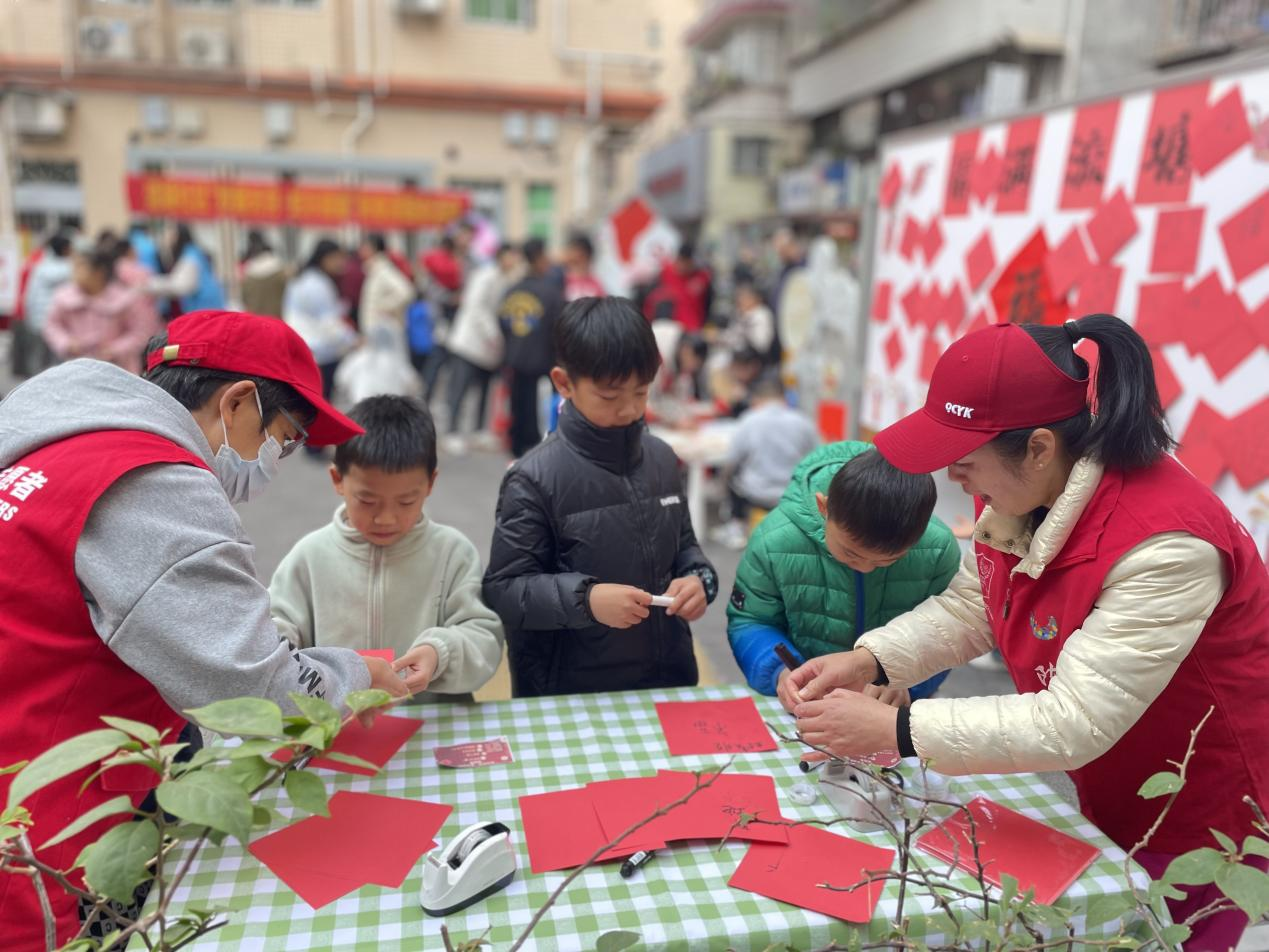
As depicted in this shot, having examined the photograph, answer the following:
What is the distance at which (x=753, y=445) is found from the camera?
486 cm

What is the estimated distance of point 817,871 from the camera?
124 centimetres

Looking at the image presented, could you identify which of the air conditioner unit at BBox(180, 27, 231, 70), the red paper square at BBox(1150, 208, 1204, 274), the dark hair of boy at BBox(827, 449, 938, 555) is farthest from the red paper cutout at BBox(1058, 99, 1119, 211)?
the air conditioner unit at BBox(180, 27, 231, 70)

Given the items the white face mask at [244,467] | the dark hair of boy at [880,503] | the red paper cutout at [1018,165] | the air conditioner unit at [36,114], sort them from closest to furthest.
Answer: the white face mask at [244,467], the dark hair of boy at [880,503], the red paper cutout at [1018,165], the air conditioner unit at [36,114]

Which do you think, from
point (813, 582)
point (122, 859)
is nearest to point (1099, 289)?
point (813, 582)

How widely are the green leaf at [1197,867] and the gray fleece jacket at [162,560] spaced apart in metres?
1.04

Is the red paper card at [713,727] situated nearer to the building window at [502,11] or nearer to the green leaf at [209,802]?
the green leaf at [209,802]

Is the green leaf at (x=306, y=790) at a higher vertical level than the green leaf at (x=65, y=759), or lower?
lower

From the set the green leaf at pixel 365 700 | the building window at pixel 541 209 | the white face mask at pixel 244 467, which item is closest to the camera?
the green leaf at pixel 365 700

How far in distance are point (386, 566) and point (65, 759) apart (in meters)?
1.24

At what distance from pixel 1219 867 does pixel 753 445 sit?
13.3ft

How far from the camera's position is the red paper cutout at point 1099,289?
10.4 ft

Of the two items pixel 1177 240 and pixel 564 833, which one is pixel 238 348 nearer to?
pixel 564 833

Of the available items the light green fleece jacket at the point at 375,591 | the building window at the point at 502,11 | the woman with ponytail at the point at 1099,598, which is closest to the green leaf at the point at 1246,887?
the woman with ponytail at the point at 1099,598

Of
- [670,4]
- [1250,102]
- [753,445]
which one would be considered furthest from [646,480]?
[670,4]
